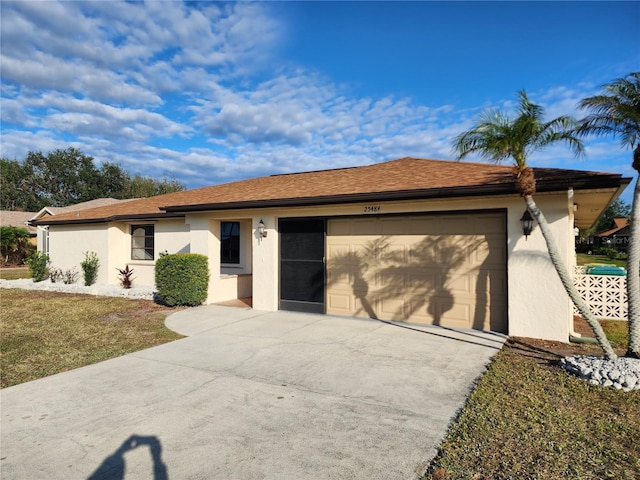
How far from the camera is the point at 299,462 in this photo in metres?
3.11

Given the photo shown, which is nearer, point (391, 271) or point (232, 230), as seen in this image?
point (391, 271)

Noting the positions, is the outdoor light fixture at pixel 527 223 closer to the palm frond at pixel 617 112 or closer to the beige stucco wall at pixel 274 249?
the beige stucco wall at pixel 274 249

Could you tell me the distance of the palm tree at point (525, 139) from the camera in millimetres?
5496

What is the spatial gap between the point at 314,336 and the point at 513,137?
16.9ft

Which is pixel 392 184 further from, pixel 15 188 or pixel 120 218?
pixel 15 188

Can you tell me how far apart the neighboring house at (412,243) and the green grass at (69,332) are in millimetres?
2697

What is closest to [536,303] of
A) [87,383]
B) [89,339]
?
[87,383]

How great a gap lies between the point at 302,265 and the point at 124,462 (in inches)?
277

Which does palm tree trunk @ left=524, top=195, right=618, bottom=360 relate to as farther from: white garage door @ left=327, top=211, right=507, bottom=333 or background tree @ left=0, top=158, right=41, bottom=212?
background tree @ left=0, top=158, right=41, bottom=212

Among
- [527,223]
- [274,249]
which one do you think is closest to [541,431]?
[527,223]

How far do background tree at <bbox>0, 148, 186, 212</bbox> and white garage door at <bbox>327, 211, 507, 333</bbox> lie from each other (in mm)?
43820

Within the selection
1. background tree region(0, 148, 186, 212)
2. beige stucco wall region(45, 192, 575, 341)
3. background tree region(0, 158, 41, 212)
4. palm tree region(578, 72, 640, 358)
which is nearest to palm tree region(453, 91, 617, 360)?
palm tree region(578, 72, 640, 358)

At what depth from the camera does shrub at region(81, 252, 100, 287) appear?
15125mm

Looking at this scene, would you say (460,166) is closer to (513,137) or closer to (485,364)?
(513,137)
